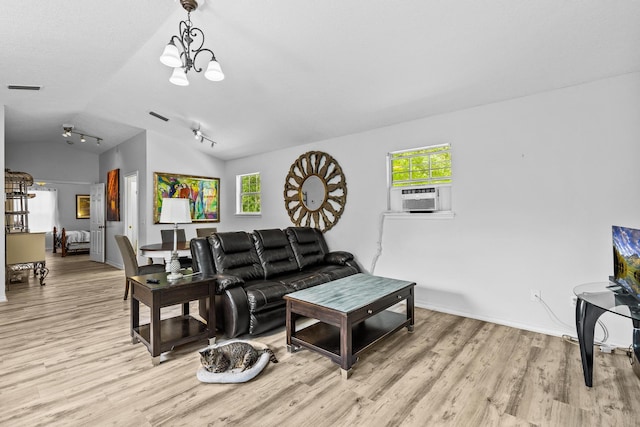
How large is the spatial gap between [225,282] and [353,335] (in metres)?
1.26

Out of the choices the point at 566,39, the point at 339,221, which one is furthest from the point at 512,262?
the point at 339,221

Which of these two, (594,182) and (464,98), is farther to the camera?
(464,98)

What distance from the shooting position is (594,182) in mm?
2820

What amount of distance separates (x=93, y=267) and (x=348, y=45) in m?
7.14

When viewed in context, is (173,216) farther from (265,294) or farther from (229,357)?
(229,357)

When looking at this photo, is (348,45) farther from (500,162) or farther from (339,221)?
(339,221)

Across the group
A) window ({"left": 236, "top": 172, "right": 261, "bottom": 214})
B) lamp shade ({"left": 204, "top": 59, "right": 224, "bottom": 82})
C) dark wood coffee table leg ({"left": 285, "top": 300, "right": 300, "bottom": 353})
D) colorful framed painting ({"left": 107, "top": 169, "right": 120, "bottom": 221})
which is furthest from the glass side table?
colorful framed painting ({"left": 107, "top": 169, "right": 120, "bottom": 221})

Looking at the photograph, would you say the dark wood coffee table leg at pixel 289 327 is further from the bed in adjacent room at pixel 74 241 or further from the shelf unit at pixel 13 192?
the bed in adjacent room at pixel 74 241

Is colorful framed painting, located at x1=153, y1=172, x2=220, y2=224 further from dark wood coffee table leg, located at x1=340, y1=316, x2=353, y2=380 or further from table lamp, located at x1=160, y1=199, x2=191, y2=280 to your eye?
dark wood coffee table leg, located at x1=340, y1=316, x2=353, y2=380

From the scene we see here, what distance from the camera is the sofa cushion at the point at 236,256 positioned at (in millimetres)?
3330

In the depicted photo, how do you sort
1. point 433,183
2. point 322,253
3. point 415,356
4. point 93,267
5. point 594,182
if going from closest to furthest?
point 415,356
point 594,182
point 433,183
point 322,253
point 93,267

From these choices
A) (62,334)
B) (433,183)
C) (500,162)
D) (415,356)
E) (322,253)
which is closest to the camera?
(415,356)

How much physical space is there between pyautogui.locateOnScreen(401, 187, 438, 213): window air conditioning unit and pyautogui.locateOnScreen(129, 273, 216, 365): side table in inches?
97.2

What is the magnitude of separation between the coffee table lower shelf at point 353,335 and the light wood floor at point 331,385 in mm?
132
